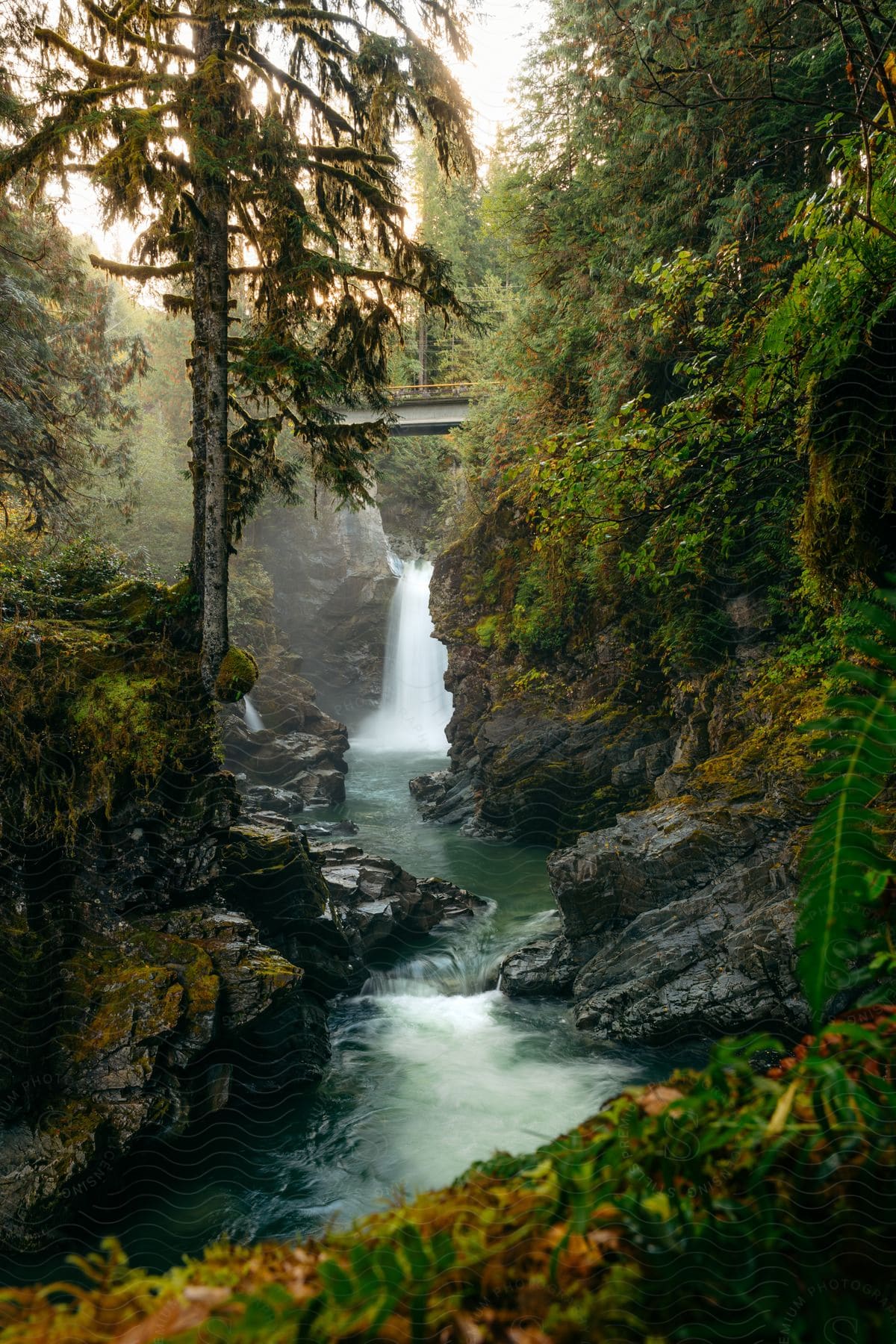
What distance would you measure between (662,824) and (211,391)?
242 inches

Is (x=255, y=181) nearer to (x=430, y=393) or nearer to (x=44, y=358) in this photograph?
(x=44, y=358)

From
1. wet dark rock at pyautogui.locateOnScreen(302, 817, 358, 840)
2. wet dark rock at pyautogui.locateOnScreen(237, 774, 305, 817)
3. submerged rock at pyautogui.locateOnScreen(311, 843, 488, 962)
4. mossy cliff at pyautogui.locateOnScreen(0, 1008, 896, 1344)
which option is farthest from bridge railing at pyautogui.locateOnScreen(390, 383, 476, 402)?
mossy cliff at pyautogui.locateOnScreen(0, 1008, 896, 1344)

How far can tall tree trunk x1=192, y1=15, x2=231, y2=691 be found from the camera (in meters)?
6.48

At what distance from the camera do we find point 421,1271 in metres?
0.83

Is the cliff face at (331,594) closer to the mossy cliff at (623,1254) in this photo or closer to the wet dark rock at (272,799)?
the wet dark rock at (272,799)

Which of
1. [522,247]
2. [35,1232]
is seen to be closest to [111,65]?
[522,247]

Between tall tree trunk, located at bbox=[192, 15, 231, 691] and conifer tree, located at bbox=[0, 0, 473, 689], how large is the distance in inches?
0.6

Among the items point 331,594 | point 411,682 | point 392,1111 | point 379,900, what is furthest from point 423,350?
point 392,1111

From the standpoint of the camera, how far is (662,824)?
22.2 ft

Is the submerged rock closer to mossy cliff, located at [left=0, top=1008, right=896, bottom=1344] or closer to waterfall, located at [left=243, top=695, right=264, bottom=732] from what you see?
mossy cliff, located at [left=0, top=1008, right=896, bottom=1344]

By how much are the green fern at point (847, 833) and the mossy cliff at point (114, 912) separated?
512 centimetres

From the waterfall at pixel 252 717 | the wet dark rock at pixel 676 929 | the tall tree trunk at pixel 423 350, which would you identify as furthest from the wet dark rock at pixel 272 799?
the tall tree trunk at pixel 423 350

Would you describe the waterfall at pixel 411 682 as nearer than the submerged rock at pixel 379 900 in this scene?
No

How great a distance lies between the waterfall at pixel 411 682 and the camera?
2584 centimetres
